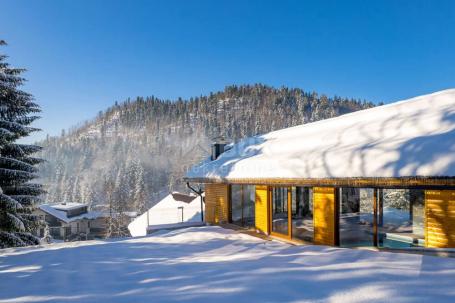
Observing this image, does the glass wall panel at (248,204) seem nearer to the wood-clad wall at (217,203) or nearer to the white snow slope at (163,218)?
the wood-clad wall at (217,203)

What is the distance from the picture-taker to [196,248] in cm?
848

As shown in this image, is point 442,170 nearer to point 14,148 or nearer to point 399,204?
point 399,204

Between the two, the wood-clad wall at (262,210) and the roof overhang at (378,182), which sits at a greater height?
the roof overhang at (378,182)

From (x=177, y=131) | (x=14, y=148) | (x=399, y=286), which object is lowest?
(x=399, y=286)

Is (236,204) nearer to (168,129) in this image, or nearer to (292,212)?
(292,212)

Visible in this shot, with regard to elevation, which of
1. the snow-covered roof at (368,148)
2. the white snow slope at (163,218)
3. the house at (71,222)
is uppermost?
the snow-covered roof at (368,148)

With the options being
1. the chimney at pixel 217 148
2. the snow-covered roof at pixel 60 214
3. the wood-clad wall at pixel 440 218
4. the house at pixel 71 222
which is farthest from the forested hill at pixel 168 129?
Result: the wood-clad wall at pixel 440 218

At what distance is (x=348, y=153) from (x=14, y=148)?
11.5 meters

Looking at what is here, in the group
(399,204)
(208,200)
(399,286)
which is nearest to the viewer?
(399,286)

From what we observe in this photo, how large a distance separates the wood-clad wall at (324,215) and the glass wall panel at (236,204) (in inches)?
160

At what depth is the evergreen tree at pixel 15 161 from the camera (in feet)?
34.0

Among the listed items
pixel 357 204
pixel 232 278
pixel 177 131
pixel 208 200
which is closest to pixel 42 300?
pixel 232 278

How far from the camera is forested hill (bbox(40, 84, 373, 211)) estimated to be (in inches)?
3484

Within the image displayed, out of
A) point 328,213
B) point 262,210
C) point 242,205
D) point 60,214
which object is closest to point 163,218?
point 242,205
